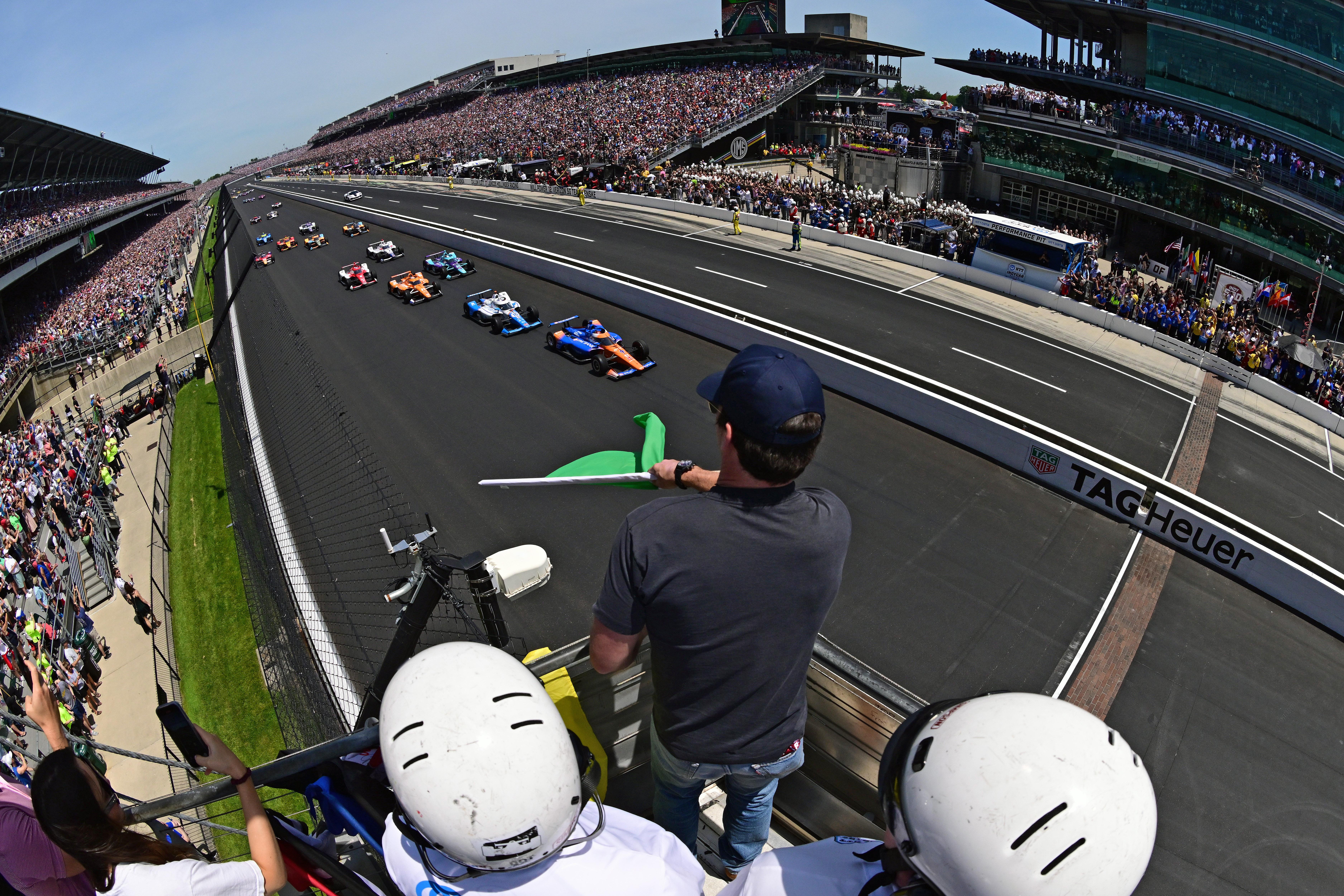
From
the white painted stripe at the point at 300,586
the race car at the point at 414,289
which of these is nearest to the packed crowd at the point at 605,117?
the race car at the point at 414,289

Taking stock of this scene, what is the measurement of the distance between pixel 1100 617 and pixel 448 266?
80.4ft

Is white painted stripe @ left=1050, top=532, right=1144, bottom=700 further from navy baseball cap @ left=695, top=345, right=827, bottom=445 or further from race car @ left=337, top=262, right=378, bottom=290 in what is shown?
race car @ left=337, top=262, right=378, bottom=290

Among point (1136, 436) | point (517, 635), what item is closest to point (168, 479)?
point (517, 635)

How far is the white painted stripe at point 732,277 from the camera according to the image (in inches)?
919

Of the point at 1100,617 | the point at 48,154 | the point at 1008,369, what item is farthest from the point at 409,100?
the point at 1100,617

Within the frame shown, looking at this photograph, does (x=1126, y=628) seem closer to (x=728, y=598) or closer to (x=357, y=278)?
(x=728, y=598)

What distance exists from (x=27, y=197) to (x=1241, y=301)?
280 ft

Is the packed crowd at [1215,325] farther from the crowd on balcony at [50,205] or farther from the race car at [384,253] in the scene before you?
the crowd on balcony at [50,205]

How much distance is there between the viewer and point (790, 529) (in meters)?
2.20

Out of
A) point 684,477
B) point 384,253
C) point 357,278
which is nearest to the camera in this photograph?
point 684,477

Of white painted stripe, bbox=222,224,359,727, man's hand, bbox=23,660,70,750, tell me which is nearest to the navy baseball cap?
man's hand, bbox=23,660,70,750

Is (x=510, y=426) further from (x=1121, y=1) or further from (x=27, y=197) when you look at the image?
(x=27, y=197)

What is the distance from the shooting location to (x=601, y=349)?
1809cm

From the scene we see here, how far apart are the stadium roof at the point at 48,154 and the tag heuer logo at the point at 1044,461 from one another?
64333 mm
